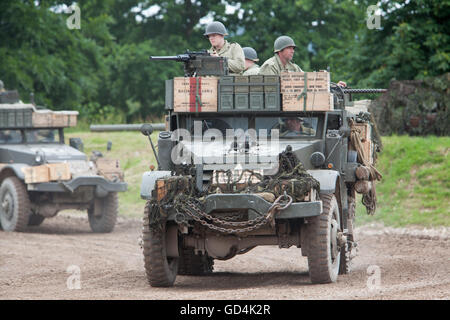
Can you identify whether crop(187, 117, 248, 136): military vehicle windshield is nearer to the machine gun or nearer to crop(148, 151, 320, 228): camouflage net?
the machine gun

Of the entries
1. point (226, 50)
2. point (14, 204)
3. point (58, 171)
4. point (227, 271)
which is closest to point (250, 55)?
point (226, 50)

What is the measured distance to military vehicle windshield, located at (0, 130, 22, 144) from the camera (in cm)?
1939

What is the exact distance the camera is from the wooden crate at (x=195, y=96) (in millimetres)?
11180

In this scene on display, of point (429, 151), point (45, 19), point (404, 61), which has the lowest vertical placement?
point (429, 151)

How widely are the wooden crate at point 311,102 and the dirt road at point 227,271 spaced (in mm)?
1883

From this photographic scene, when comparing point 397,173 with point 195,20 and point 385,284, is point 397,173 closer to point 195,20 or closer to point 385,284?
point 385,284

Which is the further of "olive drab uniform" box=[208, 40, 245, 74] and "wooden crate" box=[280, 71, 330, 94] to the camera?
"olive drab uniform" box=[208, 40, 245, 74]

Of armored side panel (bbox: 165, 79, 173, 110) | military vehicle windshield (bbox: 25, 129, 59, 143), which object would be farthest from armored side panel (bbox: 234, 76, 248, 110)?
military vehicle windshield (bbox: 25, 129, 59, 143)

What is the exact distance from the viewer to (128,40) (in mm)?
38250

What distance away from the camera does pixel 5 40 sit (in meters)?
32.9

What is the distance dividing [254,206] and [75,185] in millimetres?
8638

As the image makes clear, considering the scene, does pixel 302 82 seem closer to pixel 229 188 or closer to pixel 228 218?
pixel 229 188

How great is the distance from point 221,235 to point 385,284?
5.56ft
